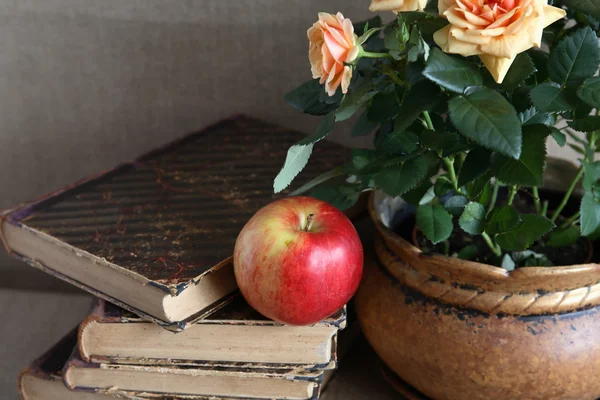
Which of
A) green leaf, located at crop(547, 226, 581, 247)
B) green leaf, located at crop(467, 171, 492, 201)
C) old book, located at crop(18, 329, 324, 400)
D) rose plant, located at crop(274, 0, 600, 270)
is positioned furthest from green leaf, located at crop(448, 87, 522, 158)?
old book, located at crop(18, 329, 324, 400)

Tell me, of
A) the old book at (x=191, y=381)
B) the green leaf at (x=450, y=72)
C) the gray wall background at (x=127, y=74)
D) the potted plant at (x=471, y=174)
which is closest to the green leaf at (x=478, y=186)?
the potted plant at (x=471, y=174)

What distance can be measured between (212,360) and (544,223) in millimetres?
320

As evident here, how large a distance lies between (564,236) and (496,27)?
264 mm

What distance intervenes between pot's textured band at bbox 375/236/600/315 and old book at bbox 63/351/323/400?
0.14m

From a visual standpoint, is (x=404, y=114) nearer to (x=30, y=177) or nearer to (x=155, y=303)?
(x=155, y=303)

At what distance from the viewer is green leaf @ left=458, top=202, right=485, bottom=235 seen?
521 millimetres

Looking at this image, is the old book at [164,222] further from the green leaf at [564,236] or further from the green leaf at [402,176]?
the green leaf at [564,236]

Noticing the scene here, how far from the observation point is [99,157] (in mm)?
939

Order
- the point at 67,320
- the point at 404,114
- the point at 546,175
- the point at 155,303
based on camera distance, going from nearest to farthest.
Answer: the point at 404,114 → the point at 155,303 → the point at 546,175 → the point at 67,320

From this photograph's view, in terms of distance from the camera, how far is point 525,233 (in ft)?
1.67

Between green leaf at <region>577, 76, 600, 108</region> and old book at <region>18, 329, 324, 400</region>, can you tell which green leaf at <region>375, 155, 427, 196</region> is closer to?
green leaf at <region>577, 76, 600, 108</region>

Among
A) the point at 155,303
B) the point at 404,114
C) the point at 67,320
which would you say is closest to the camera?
the point at 404,114

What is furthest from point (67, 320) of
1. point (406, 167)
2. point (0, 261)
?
point (406, 167)

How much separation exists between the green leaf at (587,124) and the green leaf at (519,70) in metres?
0.08
